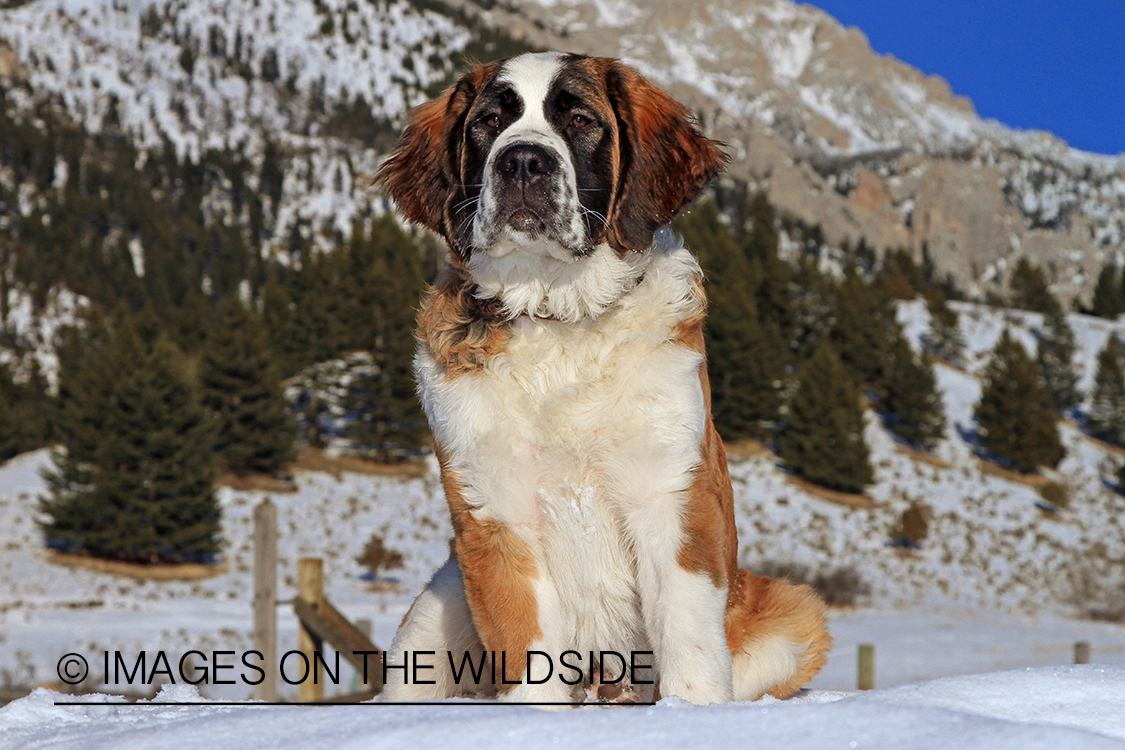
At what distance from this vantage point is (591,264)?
3.34 meters

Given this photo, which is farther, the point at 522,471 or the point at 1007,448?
Result: the point at 1007,448

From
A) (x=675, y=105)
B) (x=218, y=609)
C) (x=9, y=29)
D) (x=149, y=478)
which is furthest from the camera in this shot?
(x=9, y=29)

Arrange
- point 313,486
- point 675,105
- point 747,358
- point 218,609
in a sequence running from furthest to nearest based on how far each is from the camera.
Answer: point 747,358
point 313,486
point 218,609
point 675,105

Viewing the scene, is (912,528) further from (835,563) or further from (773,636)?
(773,636)

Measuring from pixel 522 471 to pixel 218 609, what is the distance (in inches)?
871

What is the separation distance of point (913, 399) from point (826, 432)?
25.6 ft

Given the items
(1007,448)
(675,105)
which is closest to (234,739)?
(675,105)

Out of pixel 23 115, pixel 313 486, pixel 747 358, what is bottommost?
pixel 313 486

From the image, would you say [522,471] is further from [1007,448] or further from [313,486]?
[1007,448]

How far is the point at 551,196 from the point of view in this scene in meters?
3.24

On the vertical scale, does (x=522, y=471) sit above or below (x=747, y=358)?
below

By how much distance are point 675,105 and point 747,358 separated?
41093 mm

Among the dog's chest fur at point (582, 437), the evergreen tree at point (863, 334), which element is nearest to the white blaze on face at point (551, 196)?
the dog's chest fur at point (582, 437)

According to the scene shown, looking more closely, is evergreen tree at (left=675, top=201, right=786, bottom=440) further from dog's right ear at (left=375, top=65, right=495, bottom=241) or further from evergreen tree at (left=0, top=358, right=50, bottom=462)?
dog's right ear at (left=375, top=65, right=495, bottom=241)
